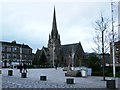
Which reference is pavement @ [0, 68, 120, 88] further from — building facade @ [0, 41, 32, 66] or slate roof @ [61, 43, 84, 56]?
slate roof @ [61, 43, 84, 56]

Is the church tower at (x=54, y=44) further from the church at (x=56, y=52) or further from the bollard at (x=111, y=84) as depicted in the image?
the bollard at (x=111, y=84)

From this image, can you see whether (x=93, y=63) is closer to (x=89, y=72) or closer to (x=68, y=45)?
(x=89, y=72)

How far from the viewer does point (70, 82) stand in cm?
2178

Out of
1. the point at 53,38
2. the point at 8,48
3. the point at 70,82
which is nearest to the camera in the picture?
the point at 70,82

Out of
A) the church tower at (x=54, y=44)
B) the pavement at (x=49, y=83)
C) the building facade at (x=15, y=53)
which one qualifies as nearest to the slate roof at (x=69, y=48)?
the church tower at (x=54, y=44)

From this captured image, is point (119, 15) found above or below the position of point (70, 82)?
above

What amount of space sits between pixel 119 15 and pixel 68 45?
134m

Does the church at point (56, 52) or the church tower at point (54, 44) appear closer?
the church at point (56, 52)

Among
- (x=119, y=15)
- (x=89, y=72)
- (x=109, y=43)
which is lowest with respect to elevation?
(x=89, y=72)

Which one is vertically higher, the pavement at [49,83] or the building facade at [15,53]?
the building facade at [15,53]

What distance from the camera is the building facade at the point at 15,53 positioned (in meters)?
122

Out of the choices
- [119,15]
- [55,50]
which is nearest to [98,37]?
[119,15]

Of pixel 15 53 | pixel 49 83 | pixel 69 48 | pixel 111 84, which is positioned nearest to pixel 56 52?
pixel 69 48

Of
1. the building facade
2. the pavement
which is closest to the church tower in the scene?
the building facade
